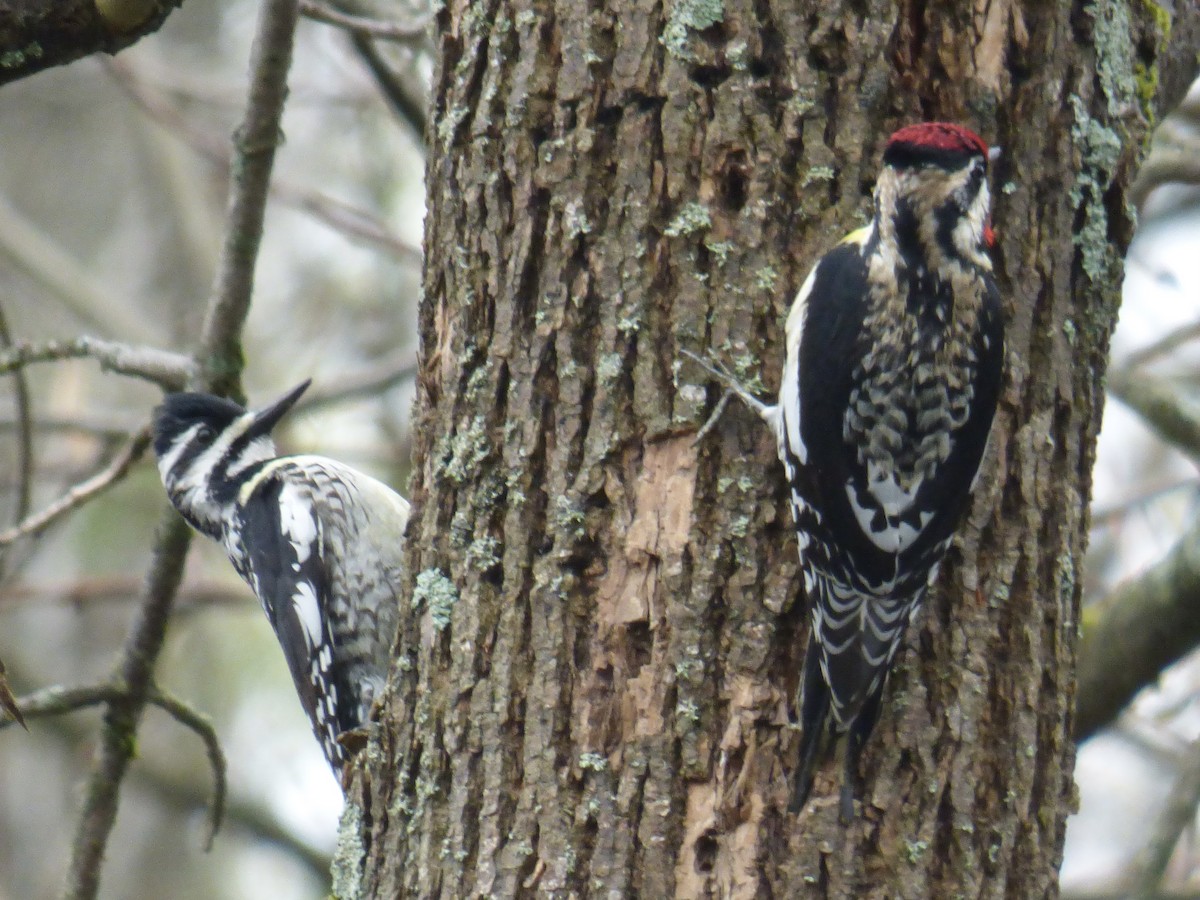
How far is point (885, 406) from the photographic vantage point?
2.38m

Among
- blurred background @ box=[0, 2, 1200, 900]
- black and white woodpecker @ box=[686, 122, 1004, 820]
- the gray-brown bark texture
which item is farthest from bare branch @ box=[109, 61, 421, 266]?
black and white woodpecker @ box=[686, 122, 1004, 820]

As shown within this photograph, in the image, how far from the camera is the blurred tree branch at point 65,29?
233 cm

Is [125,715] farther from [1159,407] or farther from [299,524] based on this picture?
[1159,407]

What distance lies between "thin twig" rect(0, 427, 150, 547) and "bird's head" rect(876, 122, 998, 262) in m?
1.94

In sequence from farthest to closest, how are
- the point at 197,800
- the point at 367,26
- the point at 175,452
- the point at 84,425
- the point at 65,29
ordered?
1. the point at 197,800
2. the point at 84,425
3. the point at 175,452
4. the point at 367,26
5. the point at 65,29

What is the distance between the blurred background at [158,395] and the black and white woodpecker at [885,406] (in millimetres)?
2638

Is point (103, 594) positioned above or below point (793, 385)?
above

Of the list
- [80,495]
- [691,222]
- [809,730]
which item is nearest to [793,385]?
[691,222]

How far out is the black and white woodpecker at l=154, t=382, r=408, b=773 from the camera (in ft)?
12.4

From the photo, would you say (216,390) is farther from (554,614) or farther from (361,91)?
(361,91)

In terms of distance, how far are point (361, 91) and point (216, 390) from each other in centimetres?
388

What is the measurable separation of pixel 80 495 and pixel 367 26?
4.31ft

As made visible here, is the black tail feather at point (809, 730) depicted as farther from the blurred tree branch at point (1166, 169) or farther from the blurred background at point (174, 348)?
the blurred background at point (174, 348)

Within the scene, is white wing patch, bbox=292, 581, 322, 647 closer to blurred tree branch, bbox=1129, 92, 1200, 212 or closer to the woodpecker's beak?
the woodpecker's beak
